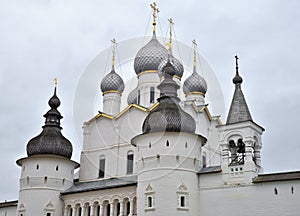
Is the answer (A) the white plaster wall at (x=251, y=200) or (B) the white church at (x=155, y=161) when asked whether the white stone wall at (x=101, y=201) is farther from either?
(A) the white plaster wall at (x=251, y=200)

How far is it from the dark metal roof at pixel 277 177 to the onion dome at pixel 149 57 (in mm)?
9157

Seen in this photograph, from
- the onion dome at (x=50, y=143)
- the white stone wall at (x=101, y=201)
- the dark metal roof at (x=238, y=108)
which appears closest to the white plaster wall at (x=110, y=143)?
the onion dome at (x=50, y=143)

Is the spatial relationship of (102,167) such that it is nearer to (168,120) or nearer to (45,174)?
(45,174)

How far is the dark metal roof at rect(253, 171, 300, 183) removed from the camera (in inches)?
621

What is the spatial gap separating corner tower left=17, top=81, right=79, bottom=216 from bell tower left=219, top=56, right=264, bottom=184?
7.58 meters

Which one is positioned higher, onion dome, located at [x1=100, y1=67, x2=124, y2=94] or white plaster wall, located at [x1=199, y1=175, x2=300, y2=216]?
onion dome, located at [x1=100, y1=67, x2=124, y2=94]

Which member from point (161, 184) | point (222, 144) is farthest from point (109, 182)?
point (222, 144)

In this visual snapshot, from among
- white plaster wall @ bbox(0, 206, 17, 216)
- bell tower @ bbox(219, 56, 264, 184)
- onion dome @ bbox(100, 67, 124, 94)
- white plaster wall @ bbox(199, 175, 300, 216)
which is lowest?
white plaster wall @ bbox(199, 175, 300, 216)

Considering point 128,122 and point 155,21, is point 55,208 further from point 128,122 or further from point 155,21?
point 155,21

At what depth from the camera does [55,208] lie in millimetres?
20859

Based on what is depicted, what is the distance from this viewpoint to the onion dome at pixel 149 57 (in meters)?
23.7

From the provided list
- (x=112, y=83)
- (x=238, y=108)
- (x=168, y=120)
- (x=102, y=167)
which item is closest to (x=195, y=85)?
(x=112, y=83)

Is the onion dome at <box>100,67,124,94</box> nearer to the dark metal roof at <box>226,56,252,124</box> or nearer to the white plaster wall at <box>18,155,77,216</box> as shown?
the white plaster wall at <box>18,155,77,216</box>

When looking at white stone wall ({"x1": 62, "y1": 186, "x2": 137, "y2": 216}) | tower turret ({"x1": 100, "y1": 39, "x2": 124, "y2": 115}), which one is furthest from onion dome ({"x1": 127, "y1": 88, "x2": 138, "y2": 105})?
white stone wall ({"x1": 62, "y1": 186, "x2": 137, "y2": 216})
